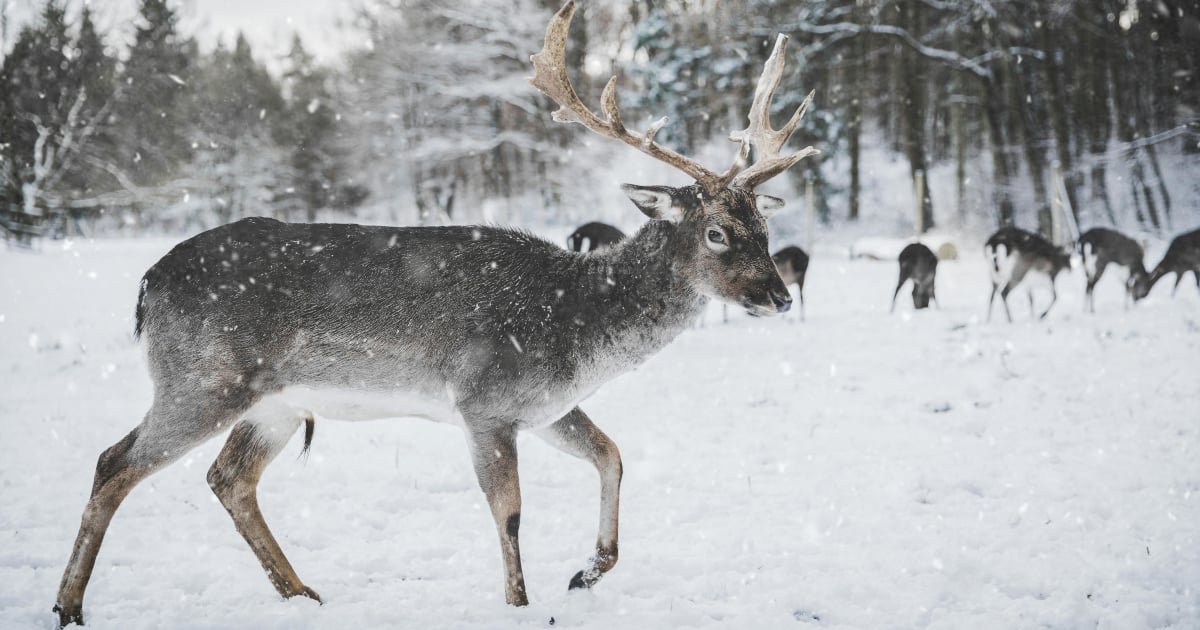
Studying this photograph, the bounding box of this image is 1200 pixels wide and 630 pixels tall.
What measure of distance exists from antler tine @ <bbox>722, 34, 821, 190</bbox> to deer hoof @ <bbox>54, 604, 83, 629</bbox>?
3.40 metres

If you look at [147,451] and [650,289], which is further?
[650,289]

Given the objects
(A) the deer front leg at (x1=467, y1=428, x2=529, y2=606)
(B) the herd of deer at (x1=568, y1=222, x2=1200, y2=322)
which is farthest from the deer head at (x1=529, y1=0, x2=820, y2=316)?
(B) the herd of deer at (x1=568, y1=222, x2=1200, y2=322)

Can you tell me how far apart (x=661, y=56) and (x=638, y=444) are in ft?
78.7

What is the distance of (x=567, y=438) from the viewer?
3.68 metres

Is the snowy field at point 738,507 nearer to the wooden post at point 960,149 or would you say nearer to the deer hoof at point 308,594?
the deer hoof at point 308,594

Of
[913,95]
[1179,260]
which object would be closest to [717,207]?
[1179,260]

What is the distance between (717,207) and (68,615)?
322 cm

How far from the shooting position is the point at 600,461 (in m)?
3.69

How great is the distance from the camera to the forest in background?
1535 cm

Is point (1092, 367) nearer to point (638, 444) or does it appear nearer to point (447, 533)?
point (638, 444)

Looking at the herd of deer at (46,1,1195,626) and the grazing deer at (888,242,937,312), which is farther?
the grazing deer at (888,242,937,312)

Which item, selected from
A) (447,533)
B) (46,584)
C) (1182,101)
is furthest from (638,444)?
(1182,101)

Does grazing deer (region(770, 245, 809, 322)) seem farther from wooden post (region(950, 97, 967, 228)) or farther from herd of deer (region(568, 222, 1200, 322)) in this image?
wooden post (region(950, 97, 967, 228))

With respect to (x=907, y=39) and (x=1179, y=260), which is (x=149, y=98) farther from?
(x=907, y=39)
